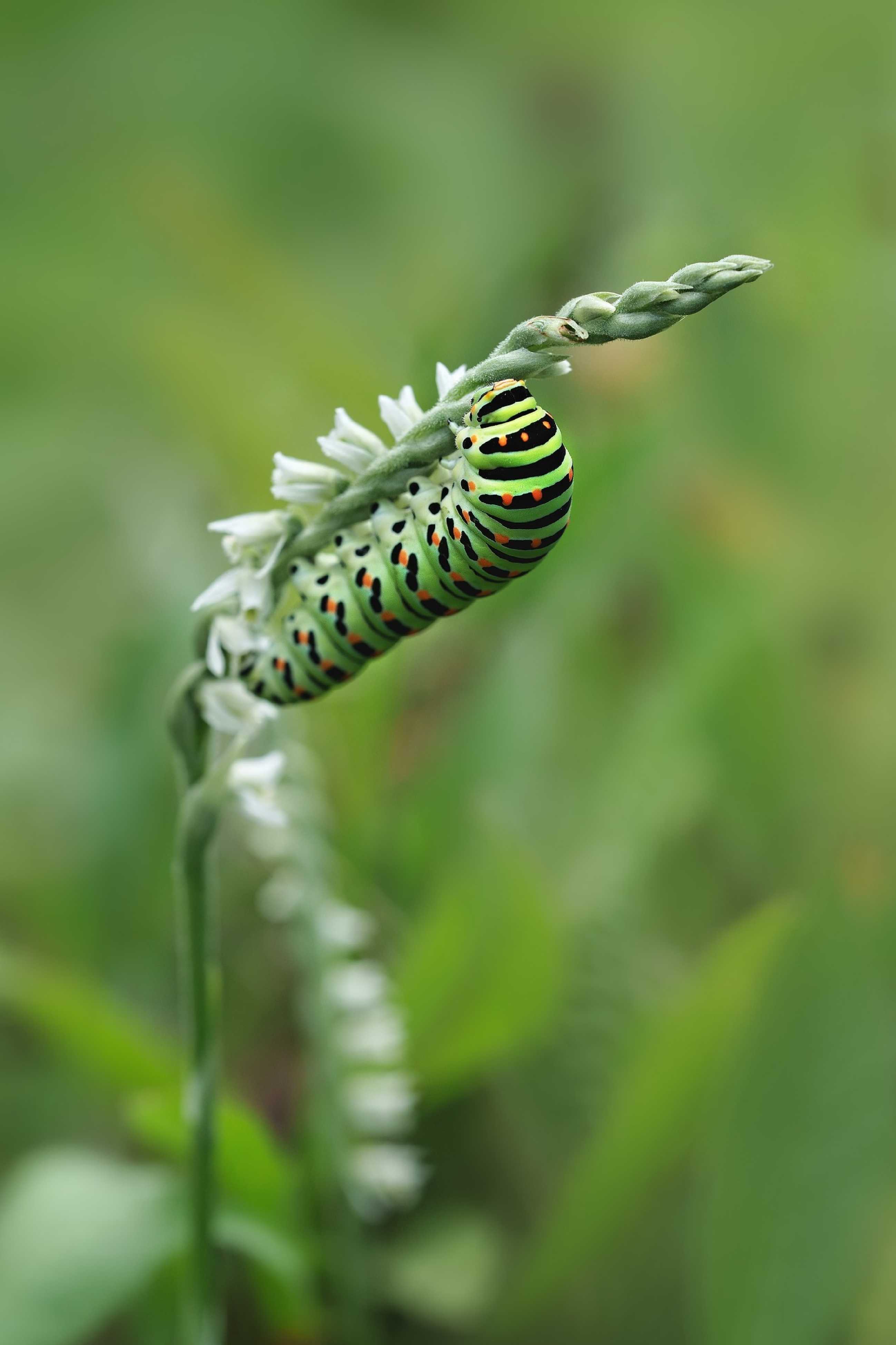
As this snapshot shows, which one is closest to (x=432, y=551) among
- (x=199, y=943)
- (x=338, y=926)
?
(x=199, y=943)

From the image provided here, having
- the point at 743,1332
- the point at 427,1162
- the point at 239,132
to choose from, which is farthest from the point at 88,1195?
the point at 239,132

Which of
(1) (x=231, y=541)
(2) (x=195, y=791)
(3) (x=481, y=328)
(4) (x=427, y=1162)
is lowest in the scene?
(4) (x=427, y=1162)

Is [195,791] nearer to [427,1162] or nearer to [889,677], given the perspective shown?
[427,1162]

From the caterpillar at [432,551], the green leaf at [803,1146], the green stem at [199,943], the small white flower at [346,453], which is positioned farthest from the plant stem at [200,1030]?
the green leaf at [803,1146]

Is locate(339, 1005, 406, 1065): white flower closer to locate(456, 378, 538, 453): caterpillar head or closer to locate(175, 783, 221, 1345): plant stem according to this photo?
locate(175, 783, 221, 1345): plant stem

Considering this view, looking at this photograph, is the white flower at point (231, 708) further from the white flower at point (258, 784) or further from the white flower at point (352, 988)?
the white flower at point (352, 988)

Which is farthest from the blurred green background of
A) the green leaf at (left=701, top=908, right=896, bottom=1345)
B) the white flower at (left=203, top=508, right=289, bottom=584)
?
the white flower at (left=203, top=508, right=289, bottom=584)
